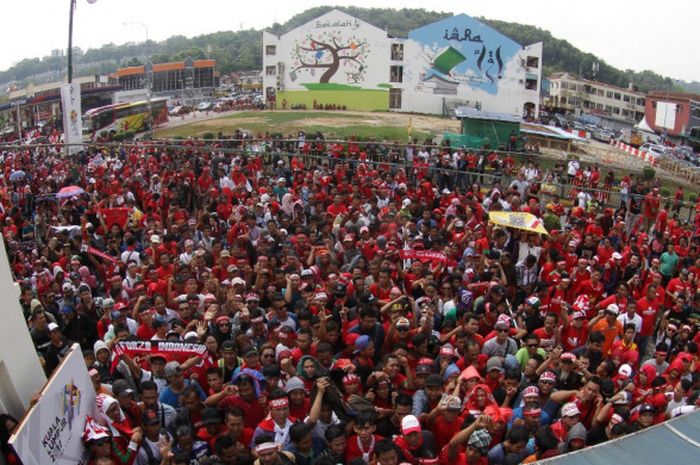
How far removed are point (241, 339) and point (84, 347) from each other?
8.40ft

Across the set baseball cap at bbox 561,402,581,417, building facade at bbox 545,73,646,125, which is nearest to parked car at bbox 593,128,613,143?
building facade at bbox 545,73,646,125

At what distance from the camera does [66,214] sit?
13.6m

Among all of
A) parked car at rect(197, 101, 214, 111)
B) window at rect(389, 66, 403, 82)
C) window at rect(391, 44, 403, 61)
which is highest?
window at rect(391, 44, 403, 61)

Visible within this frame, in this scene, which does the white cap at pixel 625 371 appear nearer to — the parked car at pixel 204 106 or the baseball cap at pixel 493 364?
the baseball cap at pixel 493 364

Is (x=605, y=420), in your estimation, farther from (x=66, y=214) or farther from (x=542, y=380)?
(x=66, y=214)

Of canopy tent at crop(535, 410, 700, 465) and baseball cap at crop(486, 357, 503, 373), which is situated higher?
canopy tent at crop(535, 410, 700, 465)

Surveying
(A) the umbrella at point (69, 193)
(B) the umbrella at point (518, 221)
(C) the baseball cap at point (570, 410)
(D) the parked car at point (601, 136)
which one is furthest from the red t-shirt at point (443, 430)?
(D) the parked car at point (601, 136)

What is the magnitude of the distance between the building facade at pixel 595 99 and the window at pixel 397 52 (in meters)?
32.4

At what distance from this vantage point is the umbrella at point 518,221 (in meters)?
10.9

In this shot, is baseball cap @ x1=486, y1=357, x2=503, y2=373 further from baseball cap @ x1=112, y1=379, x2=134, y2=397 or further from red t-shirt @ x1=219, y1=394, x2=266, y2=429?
baseball cap @ x1=112, y1=379, x2=134, y2=397

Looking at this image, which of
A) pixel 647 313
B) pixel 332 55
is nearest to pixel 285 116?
pixel 332 55

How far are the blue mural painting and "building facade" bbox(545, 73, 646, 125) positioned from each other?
102 ft

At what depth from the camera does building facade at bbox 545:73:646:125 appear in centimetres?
8206

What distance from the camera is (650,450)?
3.98m
